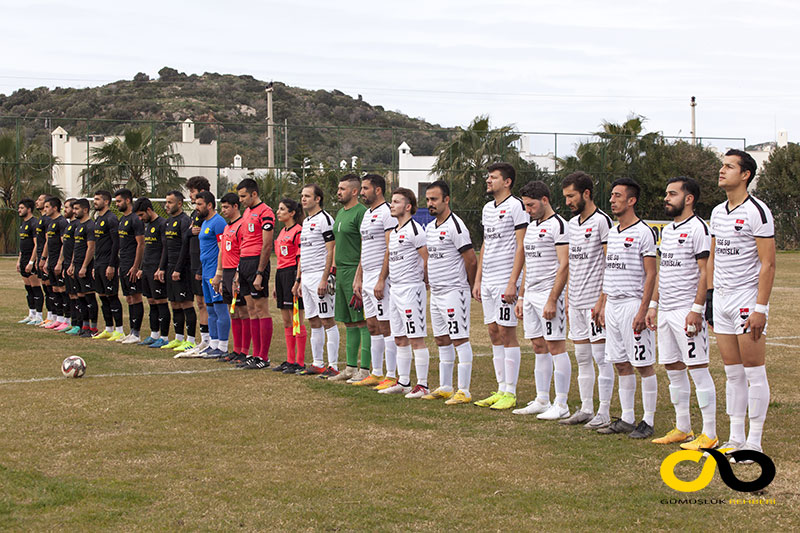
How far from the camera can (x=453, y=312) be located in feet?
30.2

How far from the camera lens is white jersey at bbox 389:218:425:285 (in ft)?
31.8

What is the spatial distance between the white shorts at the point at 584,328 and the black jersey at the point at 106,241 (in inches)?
356

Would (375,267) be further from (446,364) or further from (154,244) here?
(154,244)

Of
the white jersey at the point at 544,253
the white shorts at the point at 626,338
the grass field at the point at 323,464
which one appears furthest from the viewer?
the white jersey at the point at 544,253

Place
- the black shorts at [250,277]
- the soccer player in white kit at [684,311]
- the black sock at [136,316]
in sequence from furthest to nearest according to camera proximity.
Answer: the black sock at [136,316]
the black shorts at [250,277]
the soccer player in white kit at [684,311]

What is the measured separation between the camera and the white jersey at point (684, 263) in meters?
7.07

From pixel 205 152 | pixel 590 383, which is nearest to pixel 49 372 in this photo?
pixel 590 383

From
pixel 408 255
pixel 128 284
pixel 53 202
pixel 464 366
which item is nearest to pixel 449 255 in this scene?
pixel 408 255

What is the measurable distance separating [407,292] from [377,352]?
3.84 ft

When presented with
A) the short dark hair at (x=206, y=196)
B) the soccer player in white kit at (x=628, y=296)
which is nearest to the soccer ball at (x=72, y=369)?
the short dark hair at (x=206, y=196)

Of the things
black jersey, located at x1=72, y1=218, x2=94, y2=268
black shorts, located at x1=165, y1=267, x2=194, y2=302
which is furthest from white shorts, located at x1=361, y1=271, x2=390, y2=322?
black jersey, located at x1=72, y1=218, x2=94, y2=268

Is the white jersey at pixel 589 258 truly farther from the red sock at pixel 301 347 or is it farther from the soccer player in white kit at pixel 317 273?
the red sock at pixel 301 347

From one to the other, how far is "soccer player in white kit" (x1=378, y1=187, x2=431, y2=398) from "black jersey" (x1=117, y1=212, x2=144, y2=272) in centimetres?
585

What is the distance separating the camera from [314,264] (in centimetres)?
1103
